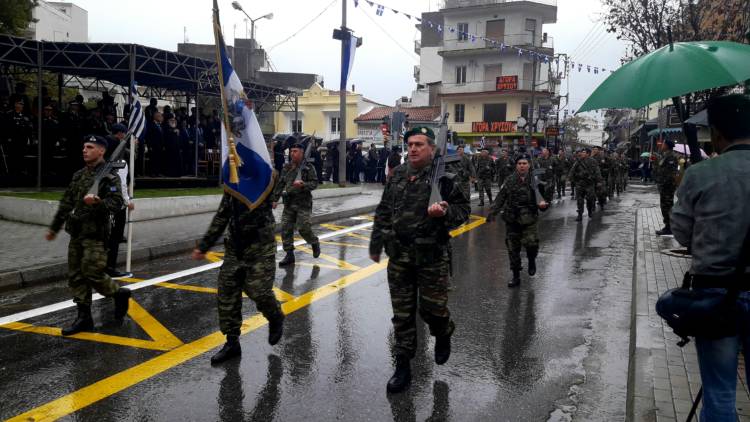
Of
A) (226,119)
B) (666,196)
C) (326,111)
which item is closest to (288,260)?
(226,119)

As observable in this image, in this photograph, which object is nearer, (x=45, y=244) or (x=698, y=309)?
(x=698, y=309)

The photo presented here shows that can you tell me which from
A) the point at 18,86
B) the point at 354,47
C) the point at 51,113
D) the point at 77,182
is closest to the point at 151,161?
the point at 51,113

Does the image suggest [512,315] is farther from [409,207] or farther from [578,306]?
[409,207]

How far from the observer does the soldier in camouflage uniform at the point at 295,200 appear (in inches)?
342

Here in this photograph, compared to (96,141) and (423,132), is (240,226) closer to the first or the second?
(423,132)

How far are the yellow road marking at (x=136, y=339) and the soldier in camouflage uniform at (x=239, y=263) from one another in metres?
0.70

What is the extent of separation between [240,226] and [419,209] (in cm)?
152

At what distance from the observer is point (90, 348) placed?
4.96 m

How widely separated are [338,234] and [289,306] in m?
5.74

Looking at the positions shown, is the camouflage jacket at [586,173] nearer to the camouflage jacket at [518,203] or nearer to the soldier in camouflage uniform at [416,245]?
the camouflage jacket at [518,203]

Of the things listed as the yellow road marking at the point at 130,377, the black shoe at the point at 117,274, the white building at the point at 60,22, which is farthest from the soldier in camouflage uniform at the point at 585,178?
the white building at the point at 60,22

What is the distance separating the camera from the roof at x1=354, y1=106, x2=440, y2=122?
4995 centimetres

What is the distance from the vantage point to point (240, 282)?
475 centimetres

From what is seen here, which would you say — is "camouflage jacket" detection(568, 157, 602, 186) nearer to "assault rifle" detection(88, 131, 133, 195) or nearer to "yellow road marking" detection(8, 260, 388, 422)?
"yellow road marking" detection(8, 260, 388, 422)
